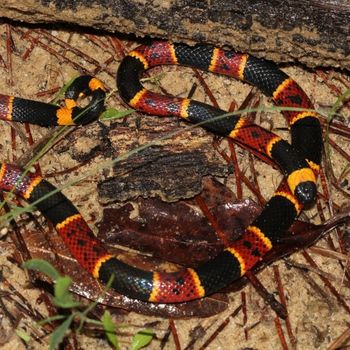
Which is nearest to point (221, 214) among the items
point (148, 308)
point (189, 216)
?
point (189, 216)

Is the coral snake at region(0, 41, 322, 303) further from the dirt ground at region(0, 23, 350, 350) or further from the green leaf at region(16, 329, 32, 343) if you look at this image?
the green leaf at region(16, 329, 32, 343)

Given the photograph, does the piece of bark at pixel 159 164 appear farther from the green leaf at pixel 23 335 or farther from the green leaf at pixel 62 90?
the green leaf at pixel 23 335

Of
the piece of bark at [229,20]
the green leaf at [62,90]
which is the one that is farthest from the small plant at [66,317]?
the piece of bark at [229,20]

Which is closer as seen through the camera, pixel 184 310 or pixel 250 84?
pixel 184 310

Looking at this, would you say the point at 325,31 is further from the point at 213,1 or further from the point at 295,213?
the point at 295,213

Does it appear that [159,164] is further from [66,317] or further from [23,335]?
[23,335]

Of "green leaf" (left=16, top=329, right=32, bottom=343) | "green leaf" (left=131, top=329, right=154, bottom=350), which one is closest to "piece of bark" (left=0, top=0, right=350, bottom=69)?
Result: "green leaf" (left=131, top=329, right=154, bottom=350)
